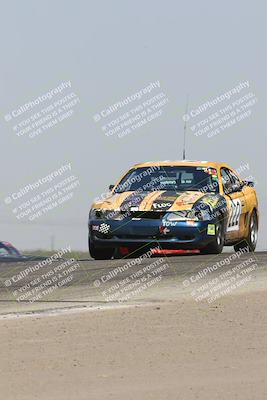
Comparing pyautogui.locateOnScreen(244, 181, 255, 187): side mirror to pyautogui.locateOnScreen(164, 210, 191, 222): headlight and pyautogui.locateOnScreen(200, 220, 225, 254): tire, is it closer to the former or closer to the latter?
pyautogui.locateOnScreen(200, 220, 225, 254): tire

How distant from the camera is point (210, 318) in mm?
10695

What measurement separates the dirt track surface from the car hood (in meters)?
1.90

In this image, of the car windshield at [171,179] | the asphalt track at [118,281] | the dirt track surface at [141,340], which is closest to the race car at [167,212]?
the car windshield at [171,179]

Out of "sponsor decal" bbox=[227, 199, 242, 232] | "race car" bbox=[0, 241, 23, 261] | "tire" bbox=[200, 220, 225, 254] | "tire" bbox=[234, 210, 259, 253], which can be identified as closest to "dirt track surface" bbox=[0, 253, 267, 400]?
"tire" bbox=[200, 220, 225, 254]


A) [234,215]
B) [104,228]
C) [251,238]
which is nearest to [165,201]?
[104,228]

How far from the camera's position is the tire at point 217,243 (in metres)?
16.3

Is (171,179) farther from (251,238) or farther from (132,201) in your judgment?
(251,238)

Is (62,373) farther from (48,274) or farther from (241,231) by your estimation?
(241,231)

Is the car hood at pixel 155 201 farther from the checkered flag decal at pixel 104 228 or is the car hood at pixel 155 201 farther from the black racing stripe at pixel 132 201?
the checkered flag decal at pixel 104 228

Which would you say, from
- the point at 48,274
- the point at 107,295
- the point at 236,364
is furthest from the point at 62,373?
the point at 48,274

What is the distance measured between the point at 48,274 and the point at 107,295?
7.03 ft

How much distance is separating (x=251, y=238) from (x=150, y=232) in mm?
2910

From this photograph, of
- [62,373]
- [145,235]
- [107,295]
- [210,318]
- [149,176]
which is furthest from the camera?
[149,176]

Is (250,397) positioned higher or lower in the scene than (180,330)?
higher
